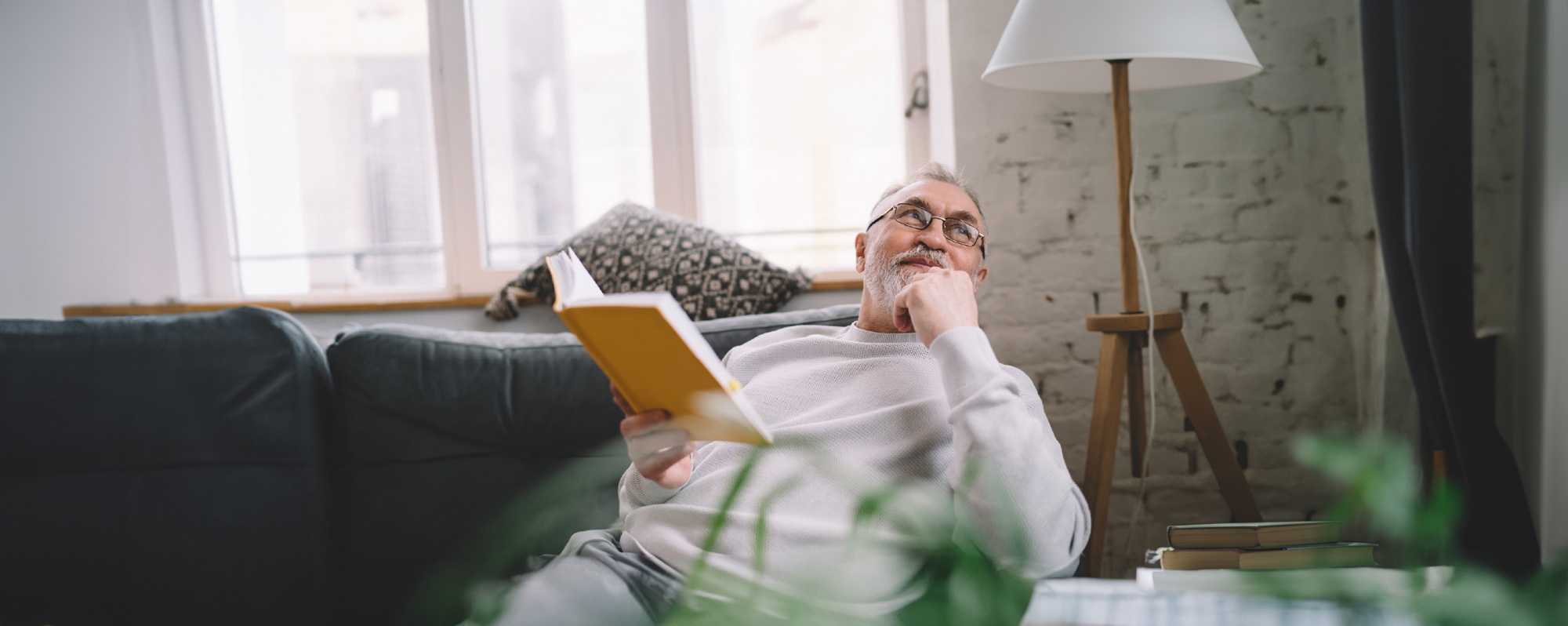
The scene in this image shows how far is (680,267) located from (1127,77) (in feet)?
3.68

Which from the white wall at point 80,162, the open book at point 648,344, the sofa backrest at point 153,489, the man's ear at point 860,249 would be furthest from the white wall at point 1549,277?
the white wall at point 80,162

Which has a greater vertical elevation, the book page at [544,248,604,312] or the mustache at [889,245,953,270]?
the book page at [544,248,604,312]

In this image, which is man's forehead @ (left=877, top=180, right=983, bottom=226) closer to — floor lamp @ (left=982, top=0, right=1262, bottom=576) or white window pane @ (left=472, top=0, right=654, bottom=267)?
floor lamp @ (left=982, top=0, right=1262, bottom=576)

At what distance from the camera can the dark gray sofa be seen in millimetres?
1466

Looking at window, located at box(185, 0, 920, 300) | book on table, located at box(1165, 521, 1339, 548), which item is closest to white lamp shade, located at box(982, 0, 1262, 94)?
book on table, located at box(1165, 521, 1339, 548)

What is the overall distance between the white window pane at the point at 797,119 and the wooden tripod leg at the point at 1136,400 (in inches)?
45.6

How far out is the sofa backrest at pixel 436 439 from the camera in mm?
1531

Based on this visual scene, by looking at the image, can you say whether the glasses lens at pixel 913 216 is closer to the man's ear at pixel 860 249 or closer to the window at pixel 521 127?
the man's ear at pixel 860 249

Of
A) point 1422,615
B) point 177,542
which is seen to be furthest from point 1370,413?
point 177,542

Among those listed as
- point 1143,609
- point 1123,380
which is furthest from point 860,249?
point 1143,609

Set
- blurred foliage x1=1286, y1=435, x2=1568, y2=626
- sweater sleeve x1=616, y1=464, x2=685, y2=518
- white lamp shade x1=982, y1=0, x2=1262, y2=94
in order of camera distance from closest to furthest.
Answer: blurred foliage x1=1286, y1=435, x2=1568, y2=626, sweater sleeve x1=616, y1=464, x2=685, y2=518, white lamp shade x1=982, y1=0, x2=1262, y2=94

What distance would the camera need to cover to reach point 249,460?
1.48 meters

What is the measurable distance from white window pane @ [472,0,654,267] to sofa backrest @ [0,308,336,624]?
1.37 meters

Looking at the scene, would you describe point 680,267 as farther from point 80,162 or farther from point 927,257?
point 80,162
